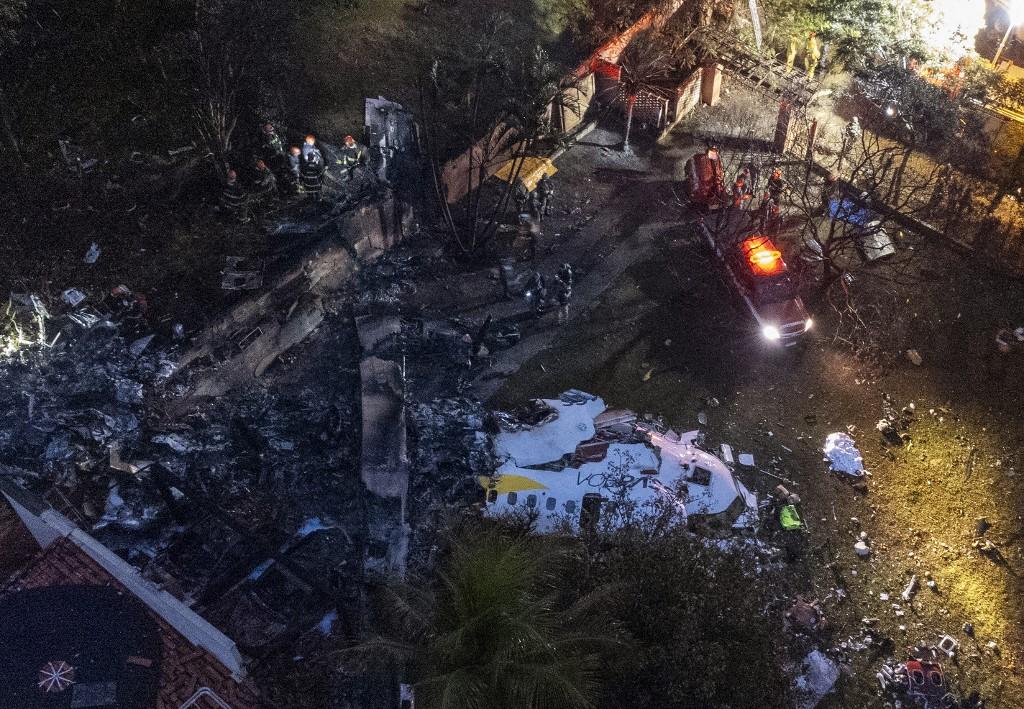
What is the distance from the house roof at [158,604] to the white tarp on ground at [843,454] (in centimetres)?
1115

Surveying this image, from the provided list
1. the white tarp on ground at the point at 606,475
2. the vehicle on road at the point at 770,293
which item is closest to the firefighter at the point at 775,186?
the vehicle on road at the point at 770,293

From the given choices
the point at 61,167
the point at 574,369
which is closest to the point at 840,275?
the point at 574,369

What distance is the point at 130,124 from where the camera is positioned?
686 inches

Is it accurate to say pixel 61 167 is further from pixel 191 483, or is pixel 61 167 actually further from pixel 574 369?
pixel 574 369

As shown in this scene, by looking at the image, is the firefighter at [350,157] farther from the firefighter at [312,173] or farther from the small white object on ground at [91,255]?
the small white object on ground at [91,255]

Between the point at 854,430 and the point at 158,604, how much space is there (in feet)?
43.1

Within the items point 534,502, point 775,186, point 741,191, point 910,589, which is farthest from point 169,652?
point 775,186

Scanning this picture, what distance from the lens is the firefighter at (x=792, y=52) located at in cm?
2305

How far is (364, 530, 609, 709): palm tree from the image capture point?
874cm

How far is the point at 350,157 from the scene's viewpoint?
58.0ft

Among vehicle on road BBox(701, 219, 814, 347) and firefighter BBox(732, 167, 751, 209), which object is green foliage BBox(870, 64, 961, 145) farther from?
vehicle on road BBox(701, 219, 814, 347)

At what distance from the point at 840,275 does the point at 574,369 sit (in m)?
6.92

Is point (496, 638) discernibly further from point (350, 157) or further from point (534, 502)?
point (350, 157)

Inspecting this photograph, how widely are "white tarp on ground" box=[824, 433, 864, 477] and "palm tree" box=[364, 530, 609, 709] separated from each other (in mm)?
6956
